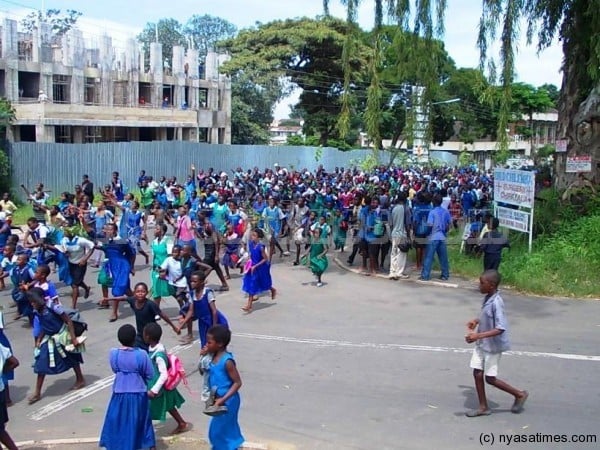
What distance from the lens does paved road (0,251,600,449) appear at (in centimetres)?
633

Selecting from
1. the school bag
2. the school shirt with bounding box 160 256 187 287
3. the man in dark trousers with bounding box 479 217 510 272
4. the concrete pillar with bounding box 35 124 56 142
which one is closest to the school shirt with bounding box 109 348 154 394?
the school shirt with bounding box 160 256 187 287

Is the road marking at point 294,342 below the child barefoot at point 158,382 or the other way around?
below

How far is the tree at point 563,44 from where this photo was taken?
38.6ft

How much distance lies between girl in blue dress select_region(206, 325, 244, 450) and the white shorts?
95.1 inches

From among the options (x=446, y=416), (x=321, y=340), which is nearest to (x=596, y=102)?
(x=321, y=340)

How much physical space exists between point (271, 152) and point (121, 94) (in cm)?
1031

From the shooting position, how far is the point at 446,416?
6543 mm

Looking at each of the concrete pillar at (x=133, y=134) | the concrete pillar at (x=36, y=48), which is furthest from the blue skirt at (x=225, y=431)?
the concrete pillar at (x=133, y=134)

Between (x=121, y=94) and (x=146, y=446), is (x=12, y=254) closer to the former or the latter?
(x=146, y=446)

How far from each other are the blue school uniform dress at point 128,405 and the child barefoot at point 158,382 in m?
0.23

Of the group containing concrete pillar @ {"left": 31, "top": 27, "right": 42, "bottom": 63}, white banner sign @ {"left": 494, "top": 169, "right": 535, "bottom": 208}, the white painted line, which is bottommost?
the white painted line

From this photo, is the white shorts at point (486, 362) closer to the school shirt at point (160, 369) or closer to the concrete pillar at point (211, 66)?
the school shirt at point (160, 369)

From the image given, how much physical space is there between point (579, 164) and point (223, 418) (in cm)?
1133

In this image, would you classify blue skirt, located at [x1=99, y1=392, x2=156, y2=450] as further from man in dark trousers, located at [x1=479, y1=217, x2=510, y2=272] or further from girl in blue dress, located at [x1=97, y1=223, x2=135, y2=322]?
man in dark trousers, located at [x1=479, y1=217, x2=510, y2=272]
